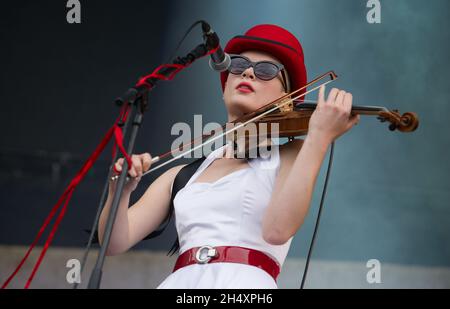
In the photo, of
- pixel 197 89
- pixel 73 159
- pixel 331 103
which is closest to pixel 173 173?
pixel 331 103

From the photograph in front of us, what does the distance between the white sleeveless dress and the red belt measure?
0.01 meters

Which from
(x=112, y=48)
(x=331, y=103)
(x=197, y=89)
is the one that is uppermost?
(x=112, y=48)

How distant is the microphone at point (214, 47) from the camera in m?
1.60

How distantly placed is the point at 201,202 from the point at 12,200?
88.6 inches

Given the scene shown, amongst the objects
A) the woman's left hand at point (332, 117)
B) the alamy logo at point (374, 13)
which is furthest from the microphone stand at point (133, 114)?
the alamy logo at point (374, 13)

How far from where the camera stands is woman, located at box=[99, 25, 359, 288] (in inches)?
64.4

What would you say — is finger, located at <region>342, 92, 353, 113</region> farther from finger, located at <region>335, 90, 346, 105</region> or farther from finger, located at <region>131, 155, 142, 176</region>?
finger, located at <region>131, 155, 142, 176</region>

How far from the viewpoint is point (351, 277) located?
378cm

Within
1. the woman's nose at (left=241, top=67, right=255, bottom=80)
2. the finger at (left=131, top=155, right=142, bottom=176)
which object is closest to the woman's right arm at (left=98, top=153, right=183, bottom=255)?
the finger at (left=131, top=155, right=142, bottom=176)

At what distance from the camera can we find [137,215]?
6.75ft

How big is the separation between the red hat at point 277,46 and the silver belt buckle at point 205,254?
0.66 metres

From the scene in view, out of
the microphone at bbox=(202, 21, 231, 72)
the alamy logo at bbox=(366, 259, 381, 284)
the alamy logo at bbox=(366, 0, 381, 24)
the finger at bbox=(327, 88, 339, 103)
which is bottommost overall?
the alamy logo at bbox=(366, 259, 381, 284)
